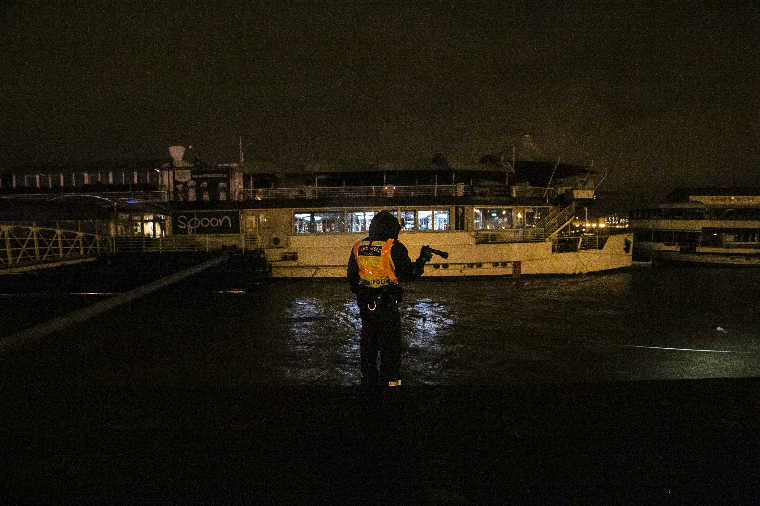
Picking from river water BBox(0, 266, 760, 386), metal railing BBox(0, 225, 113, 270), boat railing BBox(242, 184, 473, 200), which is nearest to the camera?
river water BBox(0, 266, 760, 386)

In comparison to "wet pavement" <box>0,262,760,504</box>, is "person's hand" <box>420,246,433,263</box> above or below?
above

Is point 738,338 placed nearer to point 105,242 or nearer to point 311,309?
point 311,309

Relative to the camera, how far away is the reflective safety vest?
4.34m

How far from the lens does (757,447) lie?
324cm

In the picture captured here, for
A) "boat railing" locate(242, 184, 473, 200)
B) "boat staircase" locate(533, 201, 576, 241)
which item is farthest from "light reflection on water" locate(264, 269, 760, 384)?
"boat railing" locate(242, 184, 473, 200)

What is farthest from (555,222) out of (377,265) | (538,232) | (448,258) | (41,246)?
(41,246)

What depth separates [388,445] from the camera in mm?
3271

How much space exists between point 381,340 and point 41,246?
69.4ft

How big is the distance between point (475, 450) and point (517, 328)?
6087 millimetres

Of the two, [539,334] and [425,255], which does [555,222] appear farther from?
[425,255]

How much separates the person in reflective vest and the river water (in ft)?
3.42

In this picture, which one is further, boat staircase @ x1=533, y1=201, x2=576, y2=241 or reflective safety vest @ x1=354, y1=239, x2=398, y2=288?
boat staircase @ x1=533, y1=201, x2=576, y2=241

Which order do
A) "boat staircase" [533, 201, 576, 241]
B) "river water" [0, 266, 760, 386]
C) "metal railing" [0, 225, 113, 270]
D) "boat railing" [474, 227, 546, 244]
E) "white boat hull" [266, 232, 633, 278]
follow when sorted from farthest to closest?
"boat staircase" [533, 201, 576, 241] < "boat railing" [474, 227, 546, 244] < "white boat hull" [266, 232, 633, 278] < "metal railing" [0, 225, 113, 270] < "river water" [0, 266, 760, 386]

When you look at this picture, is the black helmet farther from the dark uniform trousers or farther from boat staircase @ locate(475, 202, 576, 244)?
boat staircase @ locate(475, 202, 576, 244)
